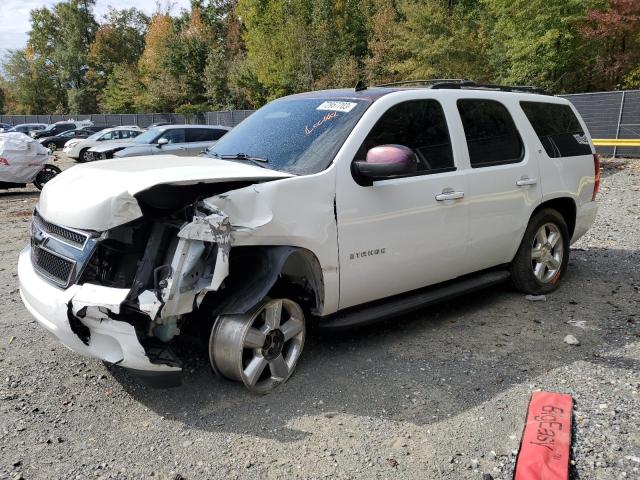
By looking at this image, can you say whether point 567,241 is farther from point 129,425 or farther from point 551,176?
point 129,425

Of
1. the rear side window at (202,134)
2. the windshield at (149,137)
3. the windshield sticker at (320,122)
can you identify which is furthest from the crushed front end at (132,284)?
the windshield at (149,137)

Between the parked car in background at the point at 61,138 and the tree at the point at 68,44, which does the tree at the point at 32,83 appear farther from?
the parked car in background at the point at 61,138

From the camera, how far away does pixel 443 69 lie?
86.5 ft

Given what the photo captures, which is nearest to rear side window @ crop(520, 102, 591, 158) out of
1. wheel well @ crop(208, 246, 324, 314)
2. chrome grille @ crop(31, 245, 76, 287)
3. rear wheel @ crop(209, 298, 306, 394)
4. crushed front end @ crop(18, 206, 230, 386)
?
wheel well @ crop(208, 246, 324, 314)

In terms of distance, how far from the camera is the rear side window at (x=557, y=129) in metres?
5.12

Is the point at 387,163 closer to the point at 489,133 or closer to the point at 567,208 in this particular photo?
the point at 489,133

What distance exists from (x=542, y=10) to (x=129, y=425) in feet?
79.6

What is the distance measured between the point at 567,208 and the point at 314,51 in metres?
33.3

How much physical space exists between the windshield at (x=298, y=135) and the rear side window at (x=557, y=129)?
Result: 6.81ft

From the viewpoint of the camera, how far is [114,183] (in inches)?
121

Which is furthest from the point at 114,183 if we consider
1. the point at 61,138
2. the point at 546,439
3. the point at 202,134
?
the point at 61,138

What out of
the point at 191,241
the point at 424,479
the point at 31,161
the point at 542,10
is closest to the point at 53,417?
the point at 191,241

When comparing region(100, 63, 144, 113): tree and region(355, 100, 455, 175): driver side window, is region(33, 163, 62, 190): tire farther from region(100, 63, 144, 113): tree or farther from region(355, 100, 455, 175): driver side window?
region(100, 63, 144, 113): tree

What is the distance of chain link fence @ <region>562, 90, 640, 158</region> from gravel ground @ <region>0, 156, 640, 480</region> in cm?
1387
